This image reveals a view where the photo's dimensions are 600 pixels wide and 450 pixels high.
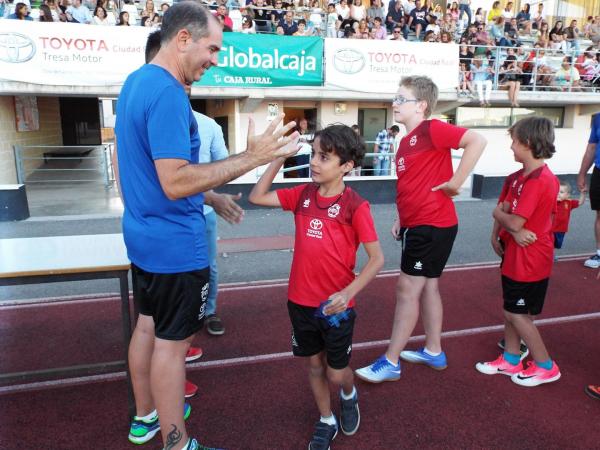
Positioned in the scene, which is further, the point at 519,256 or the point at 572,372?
the point at 572,372

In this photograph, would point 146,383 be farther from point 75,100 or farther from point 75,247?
point 75,100

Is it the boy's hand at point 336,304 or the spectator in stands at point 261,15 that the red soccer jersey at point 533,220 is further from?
the spectator in stands at point 261,15

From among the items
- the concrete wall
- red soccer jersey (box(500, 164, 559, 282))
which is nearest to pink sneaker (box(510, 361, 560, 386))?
red soccer jersey (box(500, 164, 559, 282))

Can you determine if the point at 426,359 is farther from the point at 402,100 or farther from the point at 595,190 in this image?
the point at 595,190

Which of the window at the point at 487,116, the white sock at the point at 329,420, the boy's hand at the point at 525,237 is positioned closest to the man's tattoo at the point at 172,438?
the white sock at the point at 329,420

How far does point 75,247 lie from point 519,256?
2745mm

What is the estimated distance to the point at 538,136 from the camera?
9.27 feet

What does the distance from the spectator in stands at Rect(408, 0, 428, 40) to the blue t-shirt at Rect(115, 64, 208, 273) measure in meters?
14.8

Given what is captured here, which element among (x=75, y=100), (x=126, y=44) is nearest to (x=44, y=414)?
(x=126, y=44)

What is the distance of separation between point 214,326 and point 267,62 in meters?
8.60

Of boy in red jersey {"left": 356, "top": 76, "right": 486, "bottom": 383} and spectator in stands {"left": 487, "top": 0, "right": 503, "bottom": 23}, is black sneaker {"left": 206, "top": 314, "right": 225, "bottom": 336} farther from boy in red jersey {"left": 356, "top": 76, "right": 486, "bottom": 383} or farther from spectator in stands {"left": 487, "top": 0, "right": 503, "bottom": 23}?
spectator in stands {"left": 487, "top": 0, "right": 503, "bottom": 23}

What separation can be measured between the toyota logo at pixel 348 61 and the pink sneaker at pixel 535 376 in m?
A: 9.68

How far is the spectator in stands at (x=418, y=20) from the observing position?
15016 millimetres

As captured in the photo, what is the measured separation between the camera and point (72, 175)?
47.9ft
